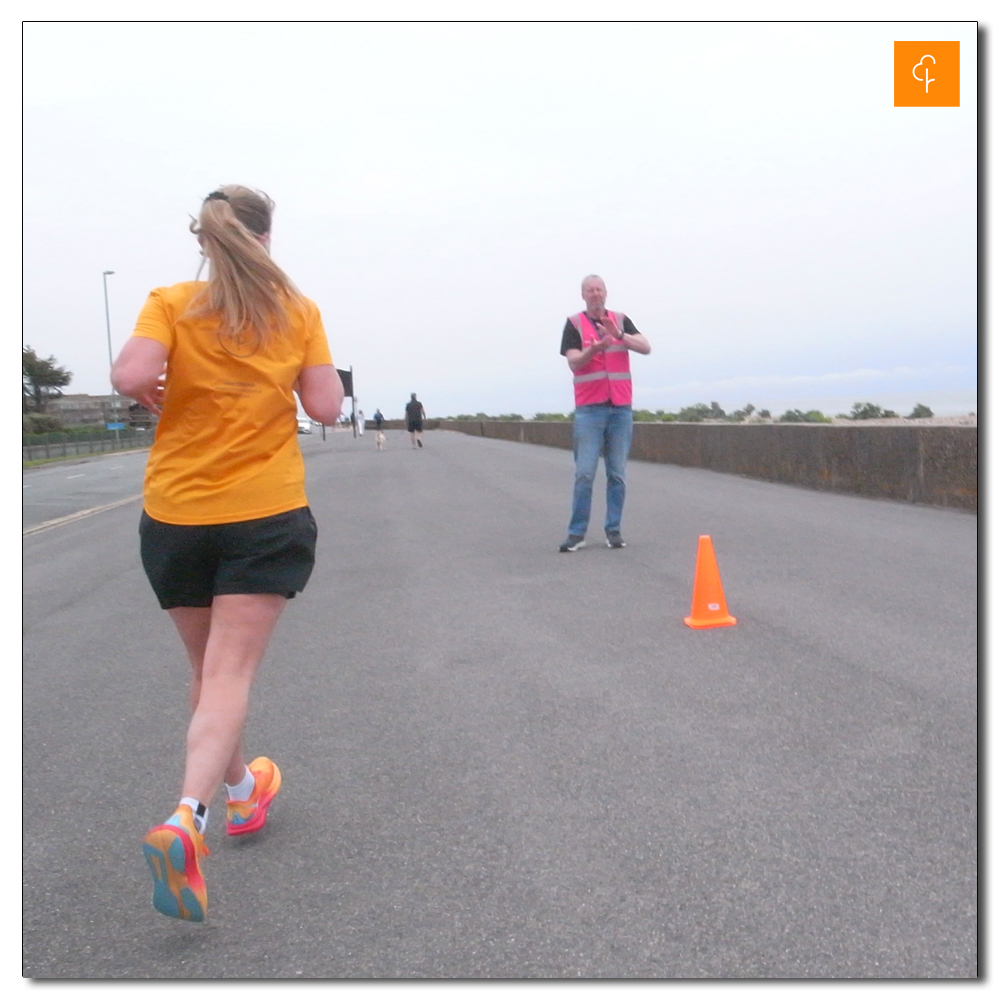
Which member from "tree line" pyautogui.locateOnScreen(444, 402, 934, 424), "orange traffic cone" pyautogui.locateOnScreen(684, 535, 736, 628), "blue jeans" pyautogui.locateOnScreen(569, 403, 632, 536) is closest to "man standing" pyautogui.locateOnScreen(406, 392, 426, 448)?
"tree line" pyautogui.locateOnScreen(444, 402, 934, 424)

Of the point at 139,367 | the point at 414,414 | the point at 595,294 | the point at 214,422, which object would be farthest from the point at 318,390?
the point at 414,414

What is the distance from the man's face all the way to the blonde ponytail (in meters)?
5.64

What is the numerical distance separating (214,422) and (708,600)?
141 inches

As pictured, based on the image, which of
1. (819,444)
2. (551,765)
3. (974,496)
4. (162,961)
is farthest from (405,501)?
(162,961)

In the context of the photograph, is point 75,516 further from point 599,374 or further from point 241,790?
point 241,790

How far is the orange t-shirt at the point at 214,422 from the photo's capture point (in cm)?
288

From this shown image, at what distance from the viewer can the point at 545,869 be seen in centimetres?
303

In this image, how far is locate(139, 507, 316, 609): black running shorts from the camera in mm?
2891

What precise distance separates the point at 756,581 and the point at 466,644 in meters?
2.32

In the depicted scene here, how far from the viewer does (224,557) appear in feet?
9.57

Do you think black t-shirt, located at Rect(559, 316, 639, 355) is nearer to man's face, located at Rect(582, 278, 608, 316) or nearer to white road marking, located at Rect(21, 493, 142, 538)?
man's face, located at Rect(582, 278, 608, 316)

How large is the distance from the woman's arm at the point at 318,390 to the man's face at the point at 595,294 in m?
5.61

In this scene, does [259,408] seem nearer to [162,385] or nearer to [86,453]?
[162,385]

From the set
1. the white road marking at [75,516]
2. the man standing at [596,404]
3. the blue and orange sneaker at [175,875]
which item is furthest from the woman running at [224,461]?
the white road marking at [75,516]
